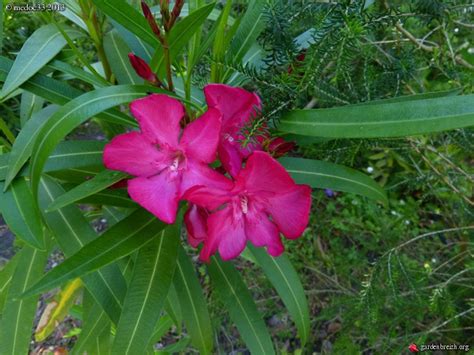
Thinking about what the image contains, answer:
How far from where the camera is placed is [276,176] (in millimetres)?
611

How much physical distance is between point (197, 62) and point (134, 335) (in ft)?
1.74

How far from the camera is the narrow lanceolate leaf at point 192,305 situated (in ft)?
3.61

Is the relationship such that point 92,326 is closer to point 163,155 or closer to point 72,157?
point 72,157

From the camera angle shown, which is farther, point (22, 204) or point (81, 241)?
point (81, 241)

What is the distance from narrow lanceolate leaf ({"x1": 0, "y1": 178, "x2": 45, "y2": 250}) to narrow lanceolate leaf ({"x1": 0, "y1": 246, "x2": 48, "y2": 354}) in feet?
1.00

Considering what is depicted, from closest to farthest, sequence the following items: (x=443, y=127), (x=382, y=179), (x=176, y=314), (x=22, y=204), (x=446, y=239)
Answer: (x=443, y=127) → (x=22, y=204) → (x=176, y=314) → (x=446, y=239) → (x=382, y=179)

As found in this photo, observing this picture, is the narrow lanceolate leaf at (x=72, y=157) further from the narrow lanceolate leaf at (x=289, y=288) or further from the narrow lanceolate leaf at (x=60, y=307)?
the narrow lanceolate leaf at (x=60, y=307)

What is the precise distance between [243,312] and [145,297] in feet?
1.09

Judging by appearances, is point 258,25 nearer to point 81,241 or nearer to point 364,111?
Answer: point 364,111

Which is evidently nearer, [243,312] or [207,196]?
[207,196]

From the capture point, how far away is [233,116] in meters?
0.68

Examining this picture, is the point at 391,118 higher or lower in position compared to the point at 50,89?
lower

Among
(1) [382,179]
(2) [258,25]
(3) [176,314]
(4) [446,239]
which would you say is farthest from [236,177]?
(1) [382,179]

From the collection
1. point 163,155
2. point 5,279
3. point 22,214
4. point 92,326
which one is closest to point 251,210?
point 163,155
